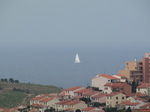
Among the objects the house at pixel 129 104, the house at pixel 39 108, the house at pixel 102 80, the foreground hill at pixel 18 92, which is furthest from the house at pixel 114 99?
the foreground hill at pixel 18 92

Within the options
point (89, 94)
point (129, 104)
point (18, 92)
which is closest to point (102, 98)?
point (89, 94)

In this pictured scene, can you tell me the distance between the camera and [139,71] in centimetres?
8681

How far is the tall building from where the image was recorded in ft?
283

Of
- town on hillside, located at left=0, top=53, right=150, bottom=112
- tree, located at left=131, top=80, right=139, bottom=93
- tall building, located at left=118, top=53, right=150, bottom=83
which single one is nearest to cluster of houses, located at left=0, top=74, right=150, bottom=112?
town on hillside, located at left=0, top=53, right=150, bottom=112

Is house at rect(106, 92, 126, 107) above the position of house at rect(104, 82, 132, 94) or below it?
below

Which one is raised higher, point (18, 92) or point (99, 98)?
point (99, 98)

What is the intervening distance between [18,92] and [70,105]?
25.5 m

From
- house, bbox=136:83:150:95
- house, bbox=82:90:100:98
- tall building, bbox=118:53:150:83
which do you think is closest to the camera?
house, bbox=82:90:100:98

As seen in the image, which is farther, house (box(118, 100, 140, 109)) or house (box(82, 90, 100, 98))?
house (box(82, 90, 100, 98))

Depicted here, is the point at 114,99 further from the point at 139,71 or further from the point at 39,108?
the point at 139,71

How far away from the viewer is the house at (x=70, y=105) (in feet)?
234

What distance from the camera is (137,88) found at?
254 feet

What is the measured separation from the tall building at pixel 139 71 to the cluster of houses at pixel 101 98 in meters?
4.84

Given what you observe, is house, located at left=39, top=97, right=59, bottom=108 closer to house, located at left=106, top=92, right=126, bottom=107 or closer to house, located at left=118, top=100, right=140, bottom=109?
house, located at left=106, top=92, right=126, bottom=107
